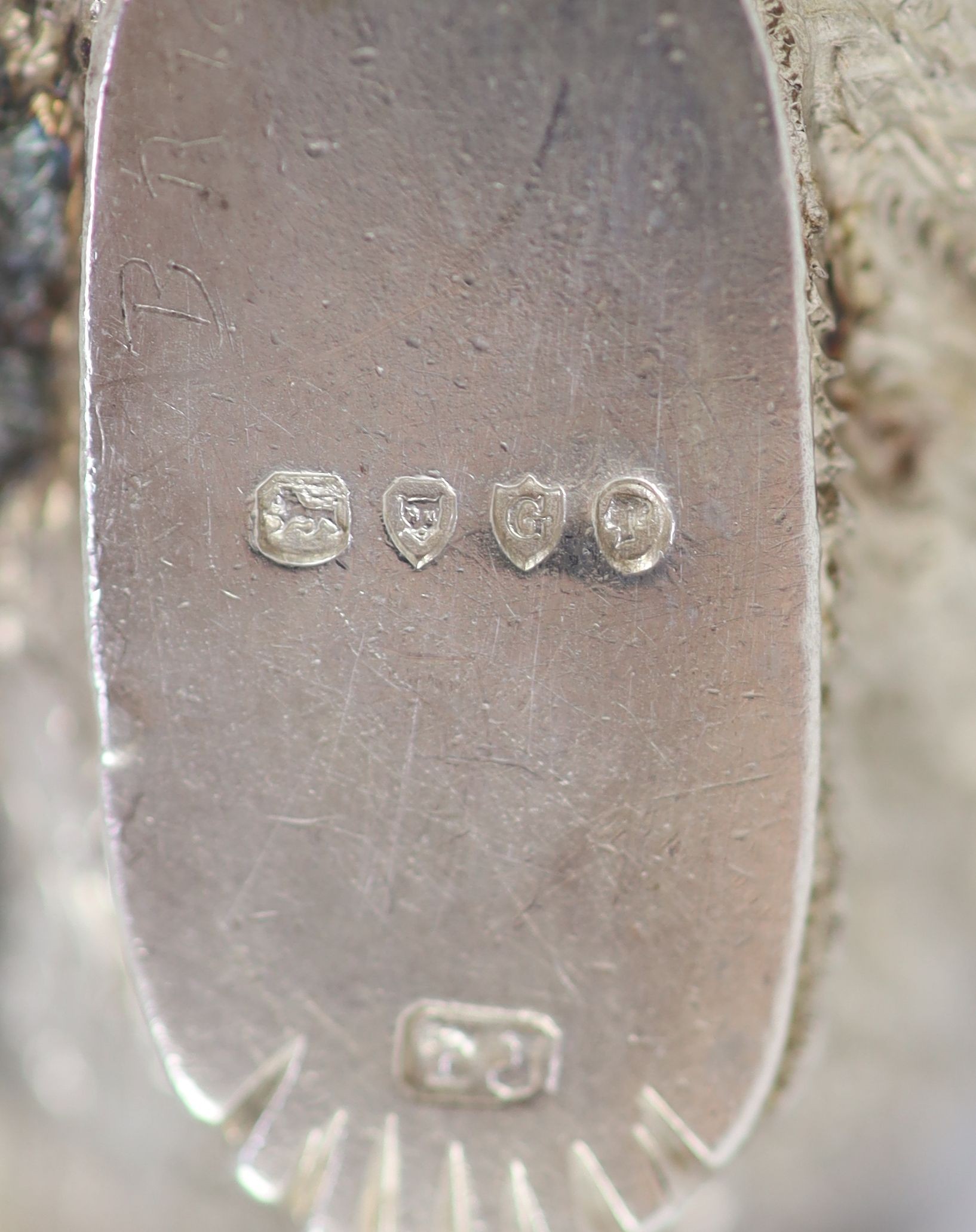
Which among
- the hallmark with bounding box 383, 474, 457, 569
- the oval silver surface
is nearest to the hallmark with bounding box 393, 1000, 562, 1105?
the oval silver surface

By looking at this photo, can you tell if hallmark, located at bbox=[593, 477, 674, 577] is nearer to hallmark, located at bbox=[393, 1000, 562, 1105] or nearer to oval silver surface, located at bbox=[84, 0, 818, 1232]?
oval silver surface, located at bbox=[84, 0, 818, 1232]

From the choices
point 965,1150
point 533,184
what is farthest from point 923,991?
point 533,184

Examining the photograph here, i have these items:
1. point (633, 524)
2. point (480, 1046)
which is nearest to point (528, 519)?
point (633, 524)

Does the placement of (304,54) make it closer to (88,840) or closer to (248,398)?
(248,398)

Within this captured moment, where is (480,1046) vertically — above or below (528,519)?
below

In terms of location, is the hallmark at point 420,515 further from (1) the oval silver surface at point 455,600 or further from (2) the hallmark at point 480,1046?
(2) the hallmark at point 480,1046

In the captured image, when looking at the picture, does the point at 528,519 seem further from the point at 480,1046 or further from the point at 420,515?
the point at 480,1046
